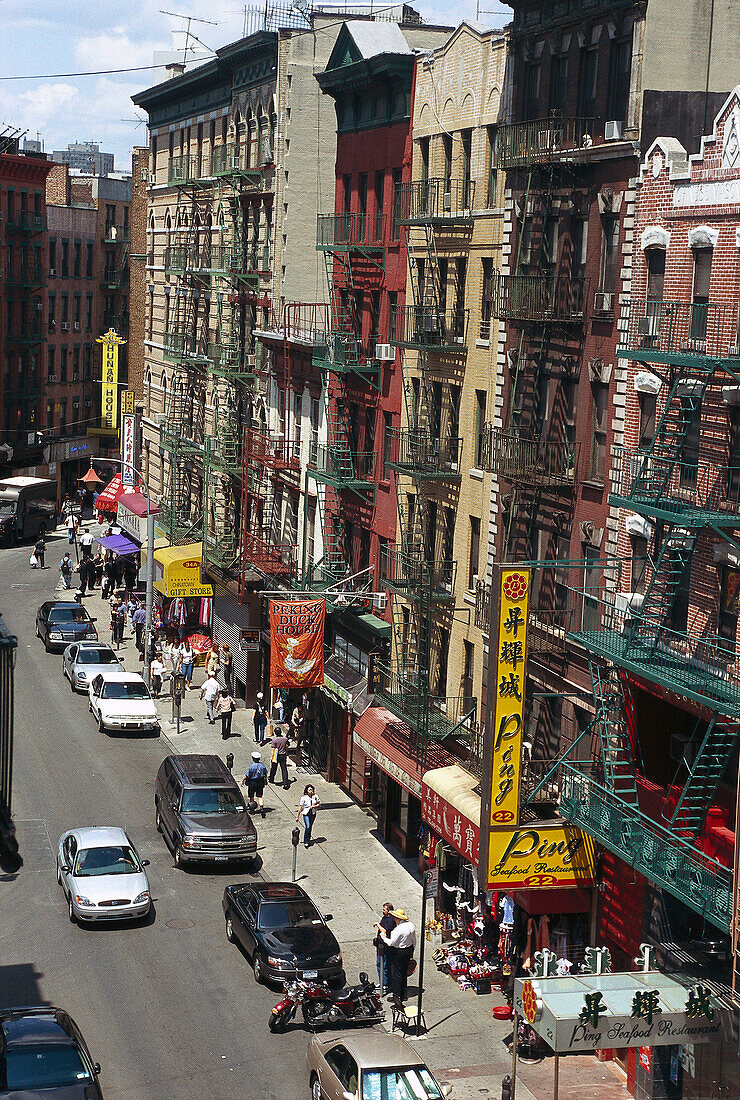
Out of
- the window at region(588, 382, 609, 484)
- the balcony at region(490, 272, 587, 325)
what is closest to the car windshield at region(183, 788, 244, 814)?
the window at region(588, 382, 609, 484)

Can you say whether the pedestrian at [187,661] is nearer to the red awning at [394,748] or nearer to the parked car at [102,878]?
the red awning at [394,748]

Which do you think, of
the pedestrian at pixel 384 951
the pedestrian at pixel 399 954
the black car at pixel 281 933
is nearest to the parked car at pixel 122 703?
the black car at pixel 281 933

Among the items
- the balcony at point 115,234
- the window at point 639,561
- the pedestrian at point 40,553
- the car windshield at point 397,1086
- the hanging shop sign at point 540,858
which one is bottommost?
the pedestrian at point 40,553

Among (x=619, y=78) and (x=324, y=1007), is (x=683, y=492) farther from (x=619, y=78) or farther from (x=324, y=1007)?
(x=324, y=1007)

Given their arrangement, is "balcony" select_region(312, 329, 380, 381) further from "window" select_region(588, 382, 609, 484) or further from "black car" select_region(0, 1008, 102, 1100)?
"black car" select_region(0, 1008, 102, 1100)

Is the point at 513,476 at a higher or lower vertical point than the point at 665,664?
higher

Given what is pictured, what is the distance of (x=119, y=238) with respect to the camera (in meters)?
108

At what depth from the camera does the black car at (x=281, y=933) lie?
2808cm

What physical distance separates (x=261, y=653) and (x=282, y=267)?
1354 centimetres

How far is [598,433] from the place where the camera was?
28.3 meters

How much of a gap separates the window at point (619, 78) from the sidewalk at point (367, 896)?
1705 cm

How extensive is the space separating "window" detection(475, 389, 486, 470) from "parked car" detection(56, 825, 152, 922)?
11.8 meters

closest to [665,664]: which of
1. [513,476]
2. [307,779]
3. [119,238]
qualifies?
[513,476]

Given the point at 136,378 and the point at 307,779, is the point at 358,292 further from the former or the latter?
the point at 136,378
